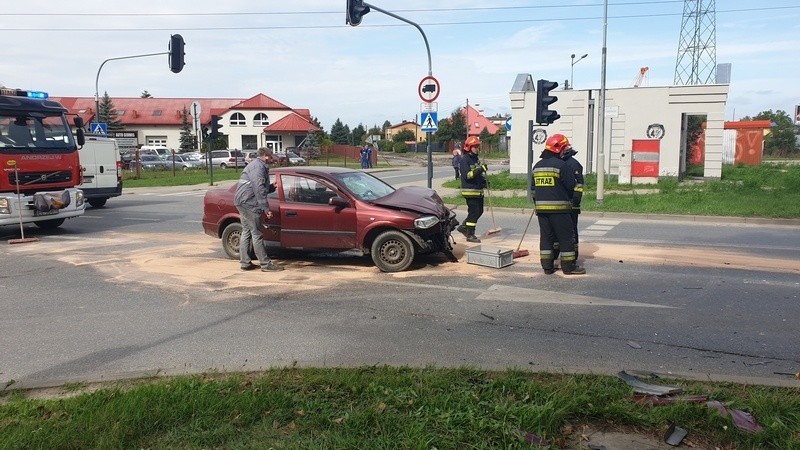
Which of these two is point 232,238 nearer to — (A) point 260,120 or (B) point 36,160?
(B) point 36,160

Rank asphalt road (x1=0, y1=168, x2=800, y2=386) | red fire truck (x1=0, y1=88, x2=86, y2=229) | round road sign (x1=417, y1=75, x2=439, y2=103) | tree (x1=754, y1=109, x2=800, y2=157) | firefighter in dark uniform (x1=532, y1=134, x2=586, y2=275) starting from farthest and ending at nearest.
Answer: tree (x1=754, y1=109, x2=800, y2=157), round road sign (x1=417, y1=75, x2=439, y2=103), red fire truck (x1=0, y1=88, x2=86, y2=229), firefighter in dark uniform (x1=532, y1=134, x2=586, y2=275), asphalt road (x1=0, y1=168, x2=800, y2=386)

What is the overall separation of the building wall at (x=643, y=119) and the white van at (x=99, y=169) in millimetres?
14850

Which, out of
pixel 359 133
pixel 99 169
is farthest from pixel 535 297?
pixel 359 133

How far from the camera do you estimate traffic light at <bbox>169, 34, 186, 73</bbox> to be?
19.9m

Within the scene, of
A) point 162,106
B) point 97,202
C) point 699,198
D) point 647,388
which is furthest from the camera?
point 162,106

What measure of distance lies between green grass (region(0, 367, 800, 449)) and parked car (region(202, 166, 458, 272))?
14.1ft

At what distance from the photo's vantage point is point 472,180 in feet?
36.5

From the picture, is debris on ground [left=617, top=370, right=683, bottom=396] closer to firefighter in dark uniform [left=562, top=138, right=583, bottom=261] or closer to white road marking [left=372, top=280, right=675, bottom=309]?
white road marking [left=372, top=280, right=675, bottom=309]

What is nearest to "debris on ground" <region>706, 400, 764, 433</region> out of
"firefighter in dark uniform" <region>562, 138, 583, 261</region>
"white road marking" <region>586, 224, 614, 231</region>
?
"firefighter in dark uniform" <region>562, 138, 583, 261</region>

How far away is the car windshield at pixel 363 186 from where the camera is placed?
9.24 m

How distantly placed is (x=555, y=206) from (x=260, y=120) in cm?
6329

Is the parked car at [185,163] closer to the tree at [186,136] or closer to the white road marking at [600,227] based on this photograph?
the tree at [186,136]

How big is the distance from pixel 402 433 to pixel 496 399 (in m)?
0.77

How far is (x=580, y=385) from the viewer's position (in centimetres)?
426
